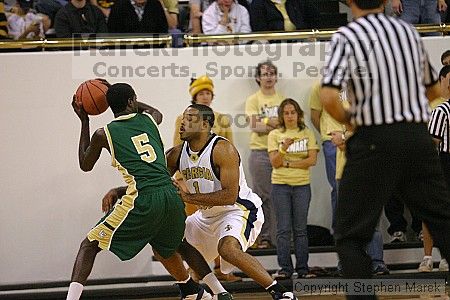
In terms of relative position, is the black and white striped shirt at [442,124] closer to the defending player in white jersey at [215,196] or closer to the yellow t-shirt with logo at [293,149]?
the yellow t-shirt with logo at [293,149]

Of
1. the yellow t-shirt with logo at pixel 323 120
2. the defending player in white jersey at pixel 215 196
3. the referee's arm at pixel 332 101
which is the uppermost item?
the referee's arm at pixel 332 101

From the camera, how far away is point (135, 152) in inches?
240

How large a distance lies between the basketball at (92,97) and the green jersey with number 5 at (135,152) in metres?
0.35

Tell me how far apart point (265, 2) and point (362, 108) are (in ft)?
16.9

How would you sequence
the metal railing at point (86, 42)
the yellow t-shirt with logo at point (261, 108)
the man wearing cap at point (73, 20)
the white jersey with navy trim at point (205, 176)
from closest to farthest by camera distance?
the white jersey with navy trim at point (205, 176) → the metal railing at point (86, 42) → the yellow t-shirt with logo at point (261, 108) → the man wearing cap at point (73, 20)

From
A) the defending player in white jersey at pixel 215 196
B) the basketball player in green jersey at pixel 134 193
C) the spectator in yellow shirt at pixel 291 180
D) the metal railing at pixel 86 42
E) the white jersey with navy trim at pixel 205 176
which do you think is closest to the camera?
the basketball player in green jersey at pixel 134 193

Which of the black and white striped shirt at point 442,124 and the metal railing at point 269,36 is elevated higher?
the metal railing at point 269,36

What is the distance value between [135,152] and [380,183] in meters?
2.35

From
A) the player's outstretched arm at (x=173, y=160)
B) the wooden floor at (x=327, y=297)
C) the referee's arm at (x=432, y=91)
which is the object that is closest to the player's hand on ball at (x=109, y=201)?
the player's outstretched arm at (x=173, y=160)

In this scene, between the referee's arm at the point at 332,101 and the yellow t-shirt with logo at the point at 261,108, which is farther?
the yellow t-shirt with logo at the point at 261,108

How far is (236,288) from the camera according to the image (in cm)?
827

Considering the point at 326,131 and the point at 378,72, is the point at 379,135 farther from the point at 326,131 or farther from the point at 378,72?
the point at 326,131

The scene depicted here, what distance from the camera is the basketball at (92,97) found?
638 centimetres

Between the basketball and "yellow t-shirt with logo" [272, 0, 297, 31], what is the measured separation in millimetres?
3319
